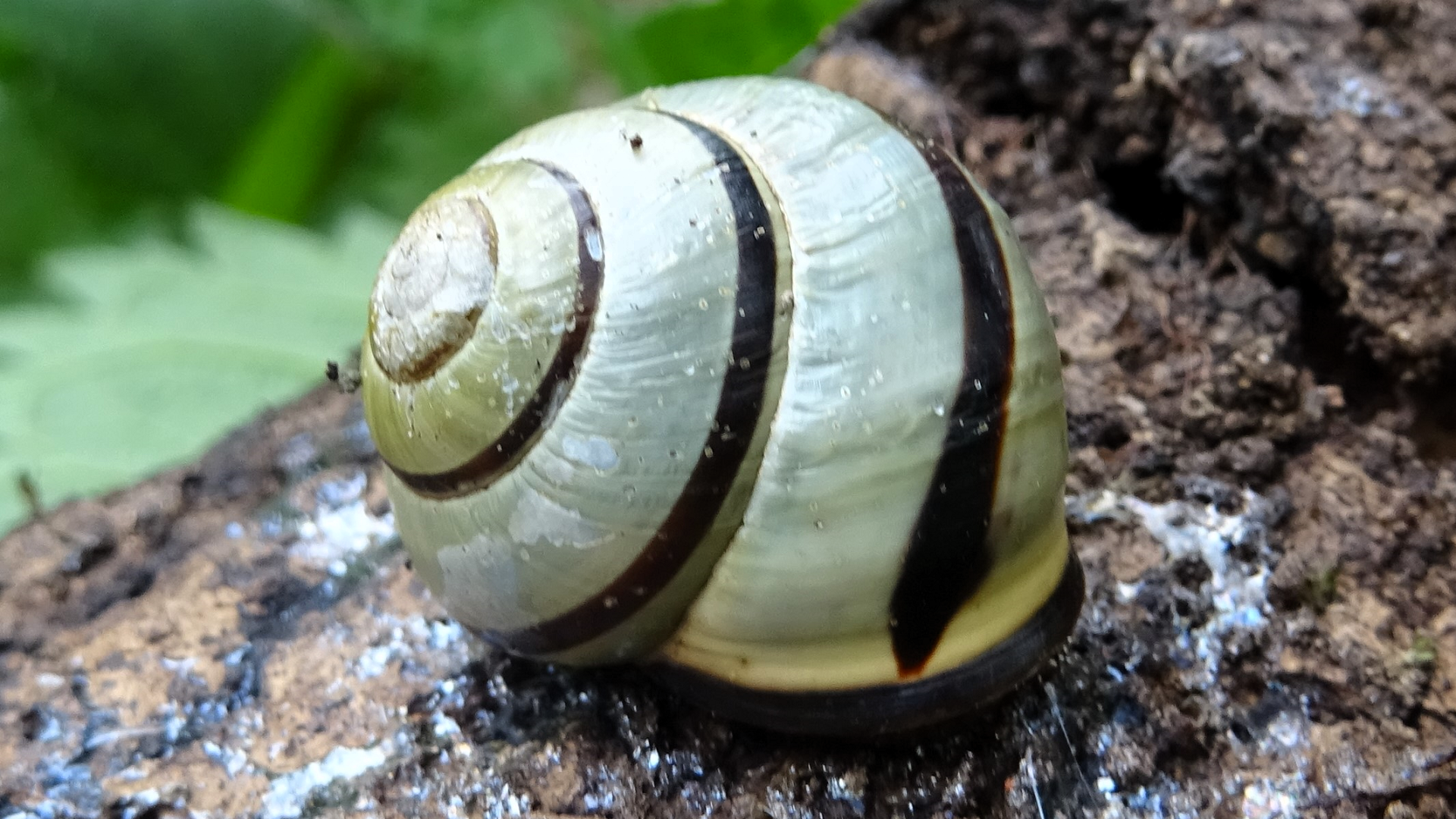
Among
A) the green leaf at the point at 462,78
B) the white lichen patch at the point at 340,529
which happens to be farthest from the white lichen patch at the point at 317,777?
the green leaf at the point at 462,78

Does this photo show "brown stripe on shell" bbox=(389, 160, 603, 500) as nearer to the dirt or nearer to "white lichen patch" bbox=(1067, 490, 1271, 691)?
the dirt

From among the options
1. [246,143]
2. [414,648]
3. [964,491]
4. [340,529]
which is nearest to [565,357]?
[964,491]

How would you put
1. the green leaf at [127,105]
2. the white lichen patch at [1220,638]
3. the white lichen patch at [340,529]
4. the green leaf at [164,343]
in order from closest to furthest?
the white lichen patch at [1220,638]
the white lichen patch at [340,529]
the green leaf at [164,343]
the green leaf at [127,105]

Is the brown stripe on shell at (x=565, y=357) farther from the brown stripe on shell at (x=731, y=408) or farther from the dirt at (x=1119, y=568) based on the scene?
the dirt at (x=1119, y=568)

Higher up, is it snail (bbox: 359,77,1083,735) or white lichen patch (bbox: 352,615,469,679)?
snail (bbox: 359,77,1083,735)

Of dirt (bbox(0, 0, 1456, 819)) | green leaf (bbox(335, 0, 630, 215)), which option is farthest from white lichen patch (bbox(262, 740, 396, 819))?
green leaf (bbox(335, 0, 630, 215))

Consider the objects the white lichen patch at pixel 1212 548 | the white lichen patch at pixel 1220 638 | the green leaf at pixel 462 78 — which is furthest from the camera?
the green leaf at pixel 462 78
